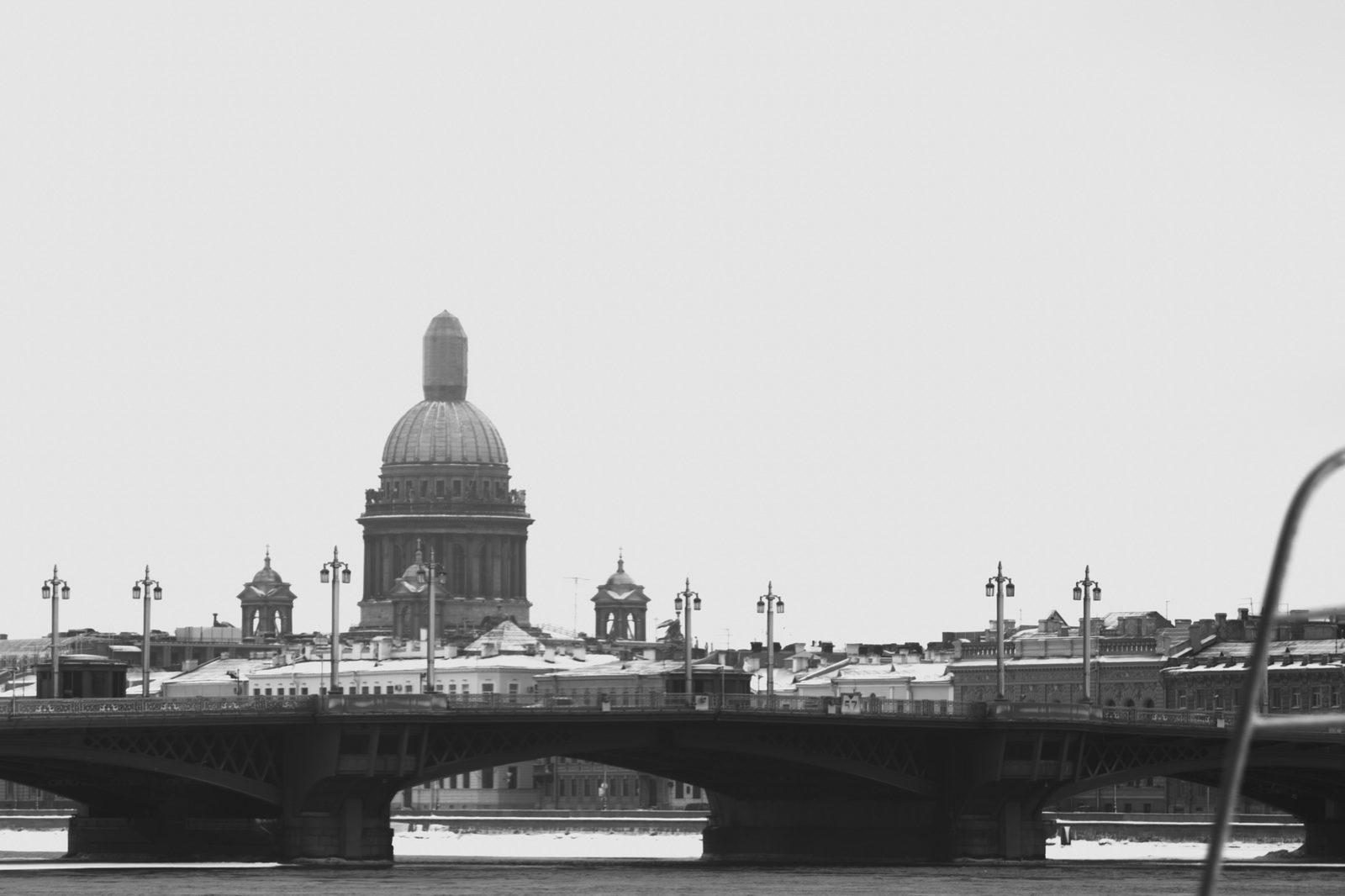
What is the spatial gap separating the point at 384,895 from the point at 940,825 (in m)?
29.9

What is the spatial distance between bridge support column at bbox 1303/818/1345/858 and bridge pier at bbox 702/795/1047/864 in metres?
11.2

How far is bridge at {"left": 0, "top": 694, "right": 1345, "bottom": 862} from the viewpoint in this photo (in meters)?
89.4

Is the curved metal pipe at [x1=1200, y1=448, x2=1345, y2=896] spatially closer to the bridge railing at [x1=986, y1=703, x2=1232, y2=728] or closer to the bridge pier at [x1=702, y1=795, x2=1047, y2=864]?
the bridge pier at [x1=702, y1=795, x2=1047, y2=864]

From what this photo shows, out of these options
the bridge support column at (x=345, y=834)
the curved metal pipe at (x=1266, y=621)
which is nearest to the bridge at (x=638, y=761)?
the bridge support column at (x=345, y=834)

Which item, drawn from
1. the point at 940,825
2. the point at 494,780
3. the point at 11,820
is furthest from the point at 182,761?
the point at 494,780

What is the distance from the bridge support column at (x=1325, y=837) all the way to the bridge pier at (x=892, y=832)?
36.8 feet

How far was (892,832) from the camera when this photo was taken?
9856 cm

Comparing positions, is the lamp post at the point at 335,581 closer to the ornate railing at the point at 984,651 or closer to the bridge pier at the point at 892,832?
the bridge pier at the point at 892,832

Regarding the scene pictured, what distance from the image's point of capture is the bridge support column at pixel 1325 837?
106 meters

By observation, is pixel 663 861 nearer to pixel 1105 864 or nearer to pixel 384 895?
pixel 1105 864

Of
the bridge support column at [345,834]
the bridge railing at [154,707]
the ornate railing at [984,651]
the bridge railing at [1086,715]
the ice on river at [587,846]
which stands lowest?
the ice on river at [587,846]

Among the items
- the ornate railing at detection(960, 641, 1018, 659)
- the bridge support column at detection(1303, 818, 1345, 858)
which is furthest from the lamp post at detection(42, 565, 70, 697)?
the ornate railing at detection(960, 641, 1018, 659)

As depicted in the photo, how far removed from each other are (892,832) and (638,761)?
8.97 m

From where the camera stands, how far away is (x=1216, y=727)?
97.1 m
